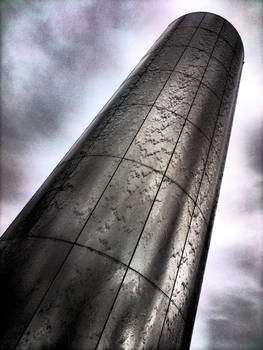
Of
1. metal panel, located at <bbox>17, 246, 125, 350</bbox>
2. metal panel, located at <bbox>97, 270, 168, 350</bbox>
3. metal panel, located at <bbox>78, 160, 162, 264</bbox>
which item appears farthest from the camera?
metal panel, located at <bbox>78, 160, 162, 264</bbox>

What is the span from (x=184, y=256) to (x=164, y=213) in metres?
0.84

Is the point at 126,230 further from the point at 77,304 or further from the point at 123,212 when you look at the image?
the point at 77,304

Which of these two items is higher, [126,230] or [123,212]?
[123,212]

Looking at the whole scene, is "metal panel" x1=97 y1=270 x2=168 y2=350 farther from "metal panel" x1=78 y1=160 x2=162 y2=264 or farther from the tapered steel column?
"metal panel" x1=78 y1=160 x2=162 y2=264

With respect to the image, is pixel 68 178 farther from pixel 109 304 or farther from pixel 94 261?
pixel 109 304

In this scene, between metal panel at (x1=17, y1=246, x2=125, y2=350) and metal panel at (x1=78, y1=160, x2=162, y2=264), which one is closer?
metal panel at (x1=17, y1=246, x2=125, y2=350)

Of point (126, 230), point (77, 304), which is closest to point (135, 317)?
point (77, 304)

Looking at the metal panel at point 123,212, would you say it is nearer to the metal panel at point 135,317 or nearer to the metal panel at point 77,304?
the metal panel at point 77,304

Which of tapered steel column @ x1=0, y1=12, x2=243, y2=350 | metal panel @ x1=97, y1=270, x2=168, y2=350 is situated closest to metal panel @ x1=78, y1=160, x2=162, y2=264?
tapered steel column @ x1=0, y1=12, x2=243, y2=350

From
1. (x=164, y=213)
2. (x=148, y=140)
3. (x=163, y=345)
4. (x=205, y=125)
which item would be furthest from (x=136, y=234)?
(x=205, y=125)

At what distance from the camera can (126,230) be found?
163 inches

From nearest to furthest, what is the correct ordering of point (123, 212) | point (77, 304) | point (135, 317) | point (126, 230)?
point (77, 304)
point (135, 317)
point (126, 230)
point (123, 212)

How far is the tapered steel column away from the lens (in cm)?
336

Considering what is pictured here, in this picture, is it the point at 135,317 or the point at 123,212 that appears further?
the point at 123,212
